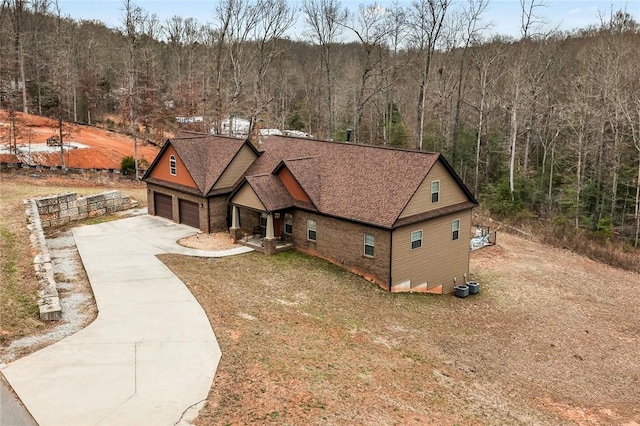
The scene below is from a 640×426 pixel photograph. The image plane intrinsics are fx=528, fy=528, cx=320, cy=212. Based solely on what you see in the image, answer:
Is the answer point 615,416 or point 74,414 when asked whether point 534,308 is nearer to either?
point 615,416

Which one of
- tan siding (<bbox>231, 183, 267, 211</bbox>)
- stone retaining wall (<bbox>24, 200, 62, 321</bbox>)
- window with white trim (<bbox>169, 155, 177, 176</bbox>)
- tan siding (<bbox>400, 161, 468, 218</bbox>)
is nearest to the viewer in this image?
stone retaining wall (<bbox>24, 200, 62, 321</bbox>)

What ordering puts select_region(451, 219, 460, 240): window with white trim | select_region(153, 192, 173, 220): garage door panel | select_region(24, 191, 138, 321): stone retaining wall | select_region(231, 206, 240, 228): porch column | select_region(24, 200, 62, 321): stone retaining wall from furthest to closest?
select_region(153, 192, 173, 220): garage door panel < select_region(231, 206, 240, 228): porch column < select_region(451, 219, 460, 240): window with white trim < select_region(24, 191, 138, 321): stone retaining wall < select_region(24, 200, 62, 321): stone retaining wall

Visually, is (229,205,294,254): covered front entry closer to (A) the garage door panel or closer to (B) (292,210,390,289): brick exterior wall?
(B) (292,210,390,289): brick exterior wall

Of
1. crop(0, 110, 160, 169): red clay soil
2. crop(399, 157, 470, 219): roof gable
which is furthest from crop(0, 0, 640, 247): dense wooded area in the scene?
crop(399, 157, 470, 219): roof gable

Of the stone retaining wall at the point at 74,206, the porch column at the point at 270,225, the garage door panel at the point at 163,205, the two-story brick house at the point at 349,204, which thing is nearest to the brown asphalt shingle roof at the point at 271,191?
the two-story brick house at the point at 349,204

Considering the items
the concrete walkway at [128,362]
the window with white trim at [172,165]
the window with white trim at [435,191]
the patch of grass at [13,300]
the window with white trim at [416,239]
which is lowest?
the concrete walkway at [128,362]

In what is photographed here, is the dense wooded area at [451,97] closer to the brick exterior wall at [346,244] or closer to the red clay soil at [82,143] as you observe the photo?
the red clay soil at [82,143]

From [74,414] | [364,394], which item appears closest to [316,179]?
[364,394]

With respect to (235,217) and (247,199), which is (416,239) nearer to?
(247,199)
